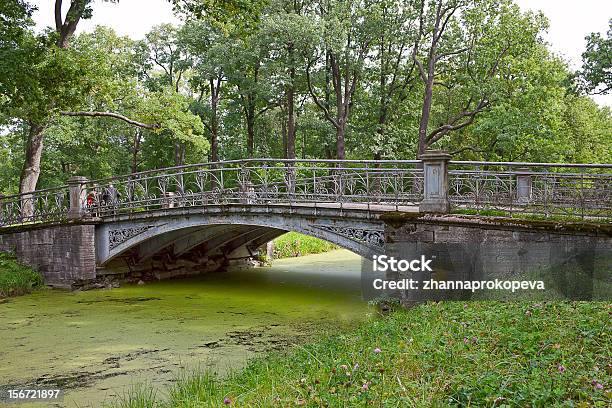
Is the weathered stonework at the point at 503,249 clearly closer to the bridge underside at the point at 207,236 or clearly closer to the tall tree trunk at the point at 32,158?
the bridge underside at the point at 207,236

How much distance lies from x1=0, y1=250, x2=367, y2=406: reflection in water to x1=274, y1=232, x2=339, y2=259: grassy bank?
15.0ft

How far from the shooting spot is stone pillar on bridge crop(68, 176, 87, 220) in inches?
583

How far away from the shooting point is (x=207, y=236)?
1591 cm

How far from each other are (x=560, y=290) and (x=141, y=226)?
10007 millimetres

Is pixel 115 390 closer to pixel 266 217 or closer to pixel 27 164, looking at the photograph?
pixel 266 217

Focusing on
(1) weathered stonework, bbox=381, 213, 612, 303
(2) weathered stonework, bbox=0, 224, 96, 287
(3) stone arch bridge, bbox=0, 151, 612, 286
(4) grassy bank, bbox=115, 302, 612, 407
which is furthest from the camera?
(2) weathered stonework, bbox=0, 224, 96, 287

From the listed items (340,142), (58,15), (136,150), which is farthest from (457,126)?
(136,150)

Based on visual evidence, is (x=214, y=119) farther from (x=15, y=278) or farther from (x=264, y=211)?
(x=264, y=211)

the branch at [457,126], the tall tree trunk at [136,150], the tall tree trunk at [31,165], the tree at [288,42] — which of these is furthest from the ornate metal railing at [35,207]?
the tall tree trunk at [136,150]

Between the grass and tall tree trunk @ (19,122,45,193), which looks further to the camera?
tall tree trunk @ (19,122,45,193)

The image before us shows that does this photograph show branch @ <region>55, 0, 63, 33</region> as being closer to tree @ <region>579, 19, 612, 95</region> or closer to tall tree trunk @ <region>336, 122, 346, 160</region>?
tall tree trunk @ <region>336, 122, 346, 160</region>

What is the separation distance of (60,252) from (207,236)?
3.79 metres

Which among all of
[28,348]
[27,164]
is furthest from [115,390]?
[27,164]

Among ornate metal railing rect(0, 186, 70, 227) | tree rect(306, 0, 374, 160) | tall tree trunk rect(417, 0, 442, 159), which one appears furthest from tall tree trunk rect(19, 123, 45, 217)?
tall tree trunk rect(417, 0, 442, 159)
